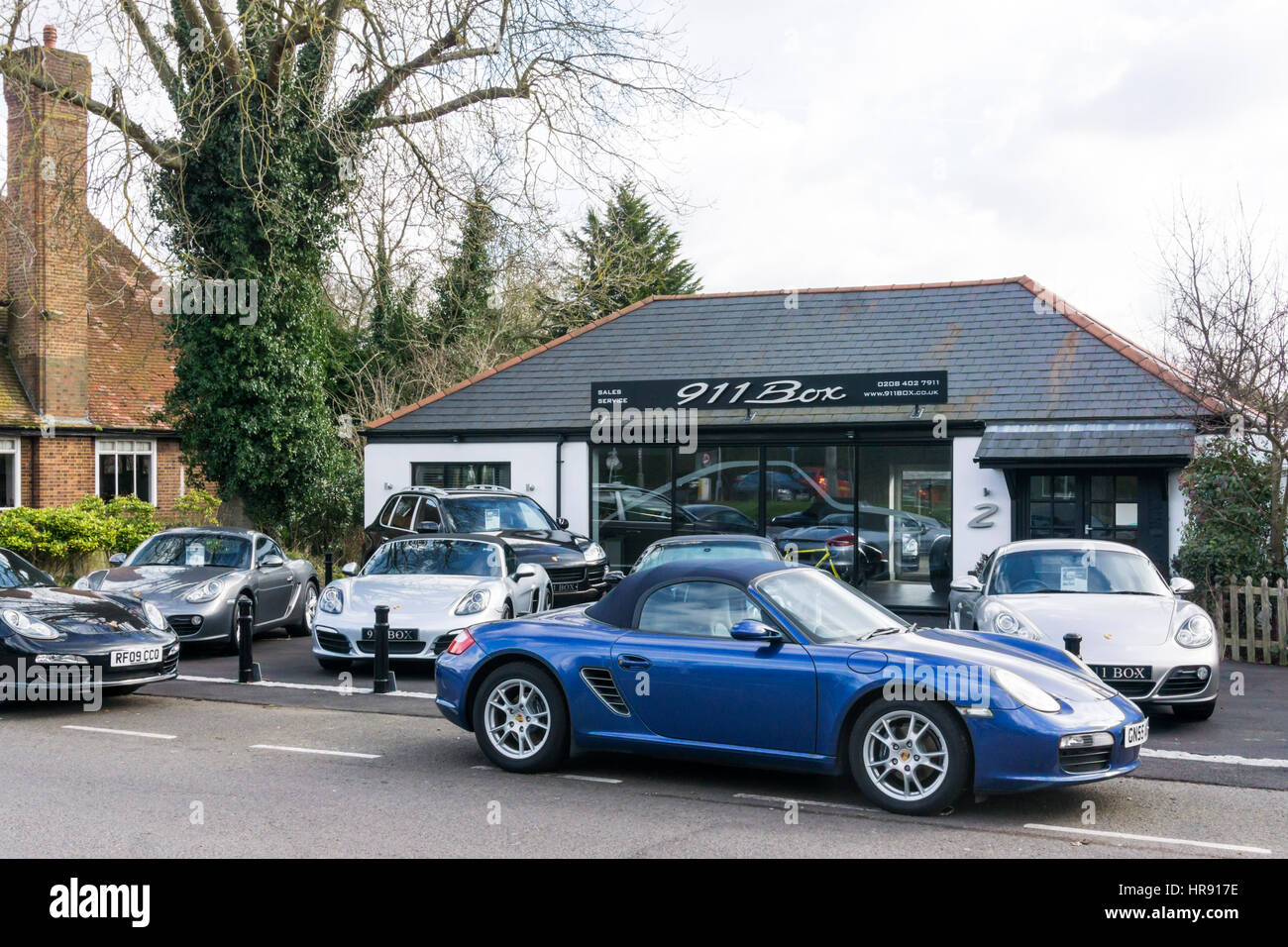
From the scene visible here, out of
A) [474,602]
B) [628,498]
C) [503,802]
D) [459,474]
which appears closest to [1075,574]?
[474,602]

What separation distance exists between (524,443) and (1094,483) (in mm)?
9591

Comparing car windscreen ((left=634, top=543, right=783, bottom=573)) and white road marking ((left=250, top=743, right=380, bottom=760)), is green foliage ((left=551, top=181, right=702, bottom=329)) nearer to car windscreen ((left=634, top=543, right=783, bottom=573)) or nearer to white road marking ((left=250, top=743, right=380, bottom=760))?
car windscreen ((left=634, top=543, right=783, bottom=573))

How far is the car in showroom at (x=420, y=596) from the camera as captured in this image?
38.2 feet

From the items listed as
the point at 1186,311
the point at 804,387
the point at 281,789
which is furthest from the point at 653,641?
the point at 804,387

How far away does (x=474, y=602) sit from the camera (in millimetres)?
11961

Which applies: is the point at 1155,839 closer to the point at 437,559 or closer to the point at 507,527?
the point at 437,559

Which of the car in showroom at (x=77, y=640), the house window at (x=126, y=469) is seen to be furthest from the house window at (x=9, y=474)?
the car in showroom at (x=77, y=640)

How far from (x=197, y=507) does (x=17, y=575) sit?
14.5 m

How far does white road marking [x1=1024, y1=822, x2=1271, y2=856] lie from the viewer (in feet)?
19.2

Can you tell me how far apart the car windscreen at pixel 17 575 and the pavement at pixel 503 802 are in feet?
4.87

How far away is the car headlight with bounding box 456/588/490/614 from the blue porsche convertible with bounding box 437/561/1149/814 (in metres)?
3.92
